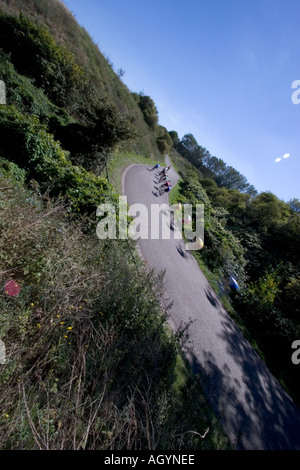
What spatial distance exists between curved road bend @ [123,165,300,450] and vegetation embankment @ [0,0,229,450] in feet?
2.82

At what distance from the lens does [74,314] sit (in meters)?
3.33

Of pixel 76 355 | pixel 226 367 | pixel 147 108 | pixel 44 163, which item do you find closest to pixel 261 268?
pixel 226 367

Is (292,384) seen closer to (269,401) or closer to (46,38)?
(269,401)

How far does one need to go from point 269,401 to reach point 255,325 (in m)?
3.78

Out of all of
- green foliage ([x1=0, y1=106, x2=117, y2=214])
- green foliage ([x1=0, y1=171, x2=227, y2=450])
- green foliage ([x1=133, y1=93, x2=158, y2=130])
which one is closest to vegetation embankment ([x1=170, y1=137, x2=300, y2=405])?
green foliage ([x1=0, y1=171, x2=227, y2=450])

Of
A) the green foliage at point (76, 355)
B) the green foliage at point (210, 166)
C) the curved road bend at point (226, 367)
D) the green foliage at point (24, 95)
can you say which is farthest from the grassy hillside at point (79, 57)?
the green foliage at point (210, 166)

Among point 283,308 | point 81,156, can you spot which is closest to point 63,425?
point 81,156

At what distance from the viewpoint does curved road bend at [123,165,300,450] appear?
482 cm

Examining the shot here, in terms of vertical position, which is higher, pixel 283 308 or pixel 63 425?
pixel 63 425

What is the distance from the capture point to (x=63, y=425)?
1973mm

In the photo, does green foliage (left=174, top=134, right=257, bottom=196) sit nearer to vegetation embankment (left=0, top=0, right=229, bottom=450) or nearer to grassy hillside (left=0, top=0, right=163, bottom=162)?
grassy hillside (left=0, top=0, right=163, bottom=162)

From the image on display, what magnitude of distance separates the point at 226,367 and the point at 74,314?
17.8 ft

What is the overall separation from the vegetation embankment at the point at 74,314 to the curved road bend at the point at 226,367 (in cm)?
86

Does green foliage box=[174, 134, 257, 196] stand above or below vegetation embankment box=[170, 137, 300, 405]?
above
